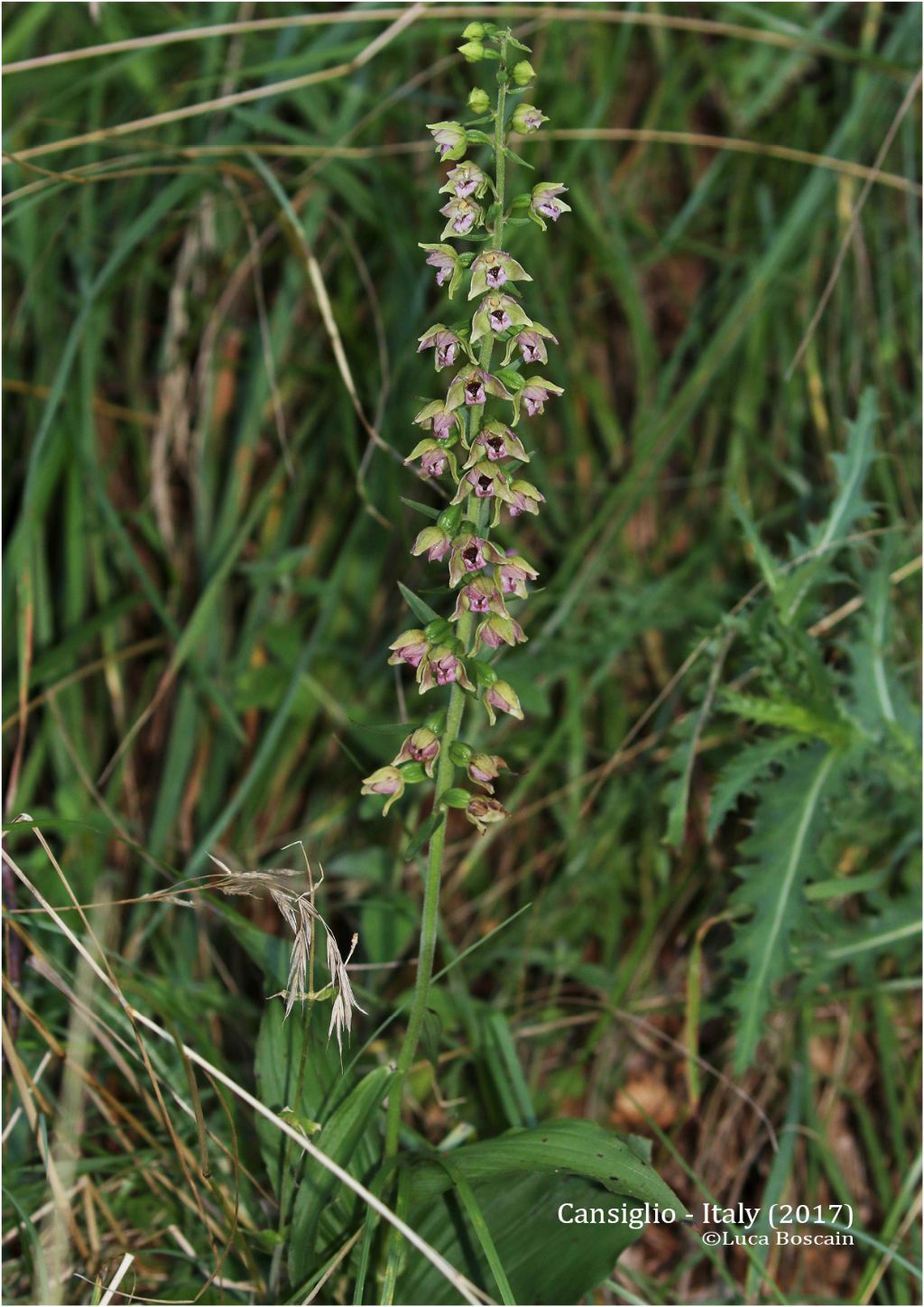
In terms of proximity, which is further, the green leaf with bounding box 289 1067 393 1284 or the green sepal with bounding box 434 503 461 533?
the green leaf with bounding box 289 1067 393 1284

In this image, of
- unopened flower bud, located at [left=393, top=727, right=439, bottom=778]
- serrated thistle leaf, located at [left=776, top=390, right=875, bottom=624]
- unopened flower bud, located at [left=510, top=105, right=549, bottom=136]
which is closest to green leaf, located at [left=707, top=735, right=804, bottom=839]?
serrated thistle leaf, located at [left=776, top=390, right=875, bottom=624]

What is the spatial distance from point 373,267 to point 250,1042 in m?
2.30

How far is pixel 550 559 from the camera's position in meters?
3.67

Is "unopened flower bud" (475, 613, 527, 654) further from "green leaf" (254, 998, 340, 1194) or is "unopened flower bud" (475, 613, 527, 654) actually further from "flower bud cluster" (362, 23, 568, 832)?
"green leaf" (254, 998, 340, 1194)

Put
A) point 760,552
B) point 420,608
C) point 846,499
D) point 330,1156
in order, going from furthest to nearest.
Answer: point 846,499
point 760,552
point 330,1156
point 420,608

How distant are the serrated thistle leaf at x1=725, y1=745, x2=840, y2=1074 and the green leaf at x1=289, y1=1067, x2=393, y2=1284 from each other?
836 millimetres

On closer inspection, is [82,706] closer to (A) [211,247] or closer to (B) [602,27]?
(A) [211,247]

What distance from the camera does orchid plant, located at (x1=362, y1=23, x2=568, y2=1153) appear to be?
177cm

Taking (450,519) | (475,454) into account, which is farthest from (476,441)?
(450,519)

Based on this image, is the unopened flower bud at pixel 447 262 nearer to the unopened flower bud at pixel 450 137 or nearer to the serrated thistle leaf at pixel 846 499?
the unopened flower bud at pixel 450 137

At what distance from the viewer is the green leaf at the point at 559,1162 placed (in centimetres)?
185

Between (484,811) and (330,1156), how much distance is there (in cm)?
69

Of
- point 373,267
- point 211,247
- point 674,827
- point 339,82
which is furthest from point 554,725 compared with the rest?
point 339,82

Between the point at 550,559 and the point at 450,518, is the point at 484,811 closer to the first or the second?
the point at 450,518
